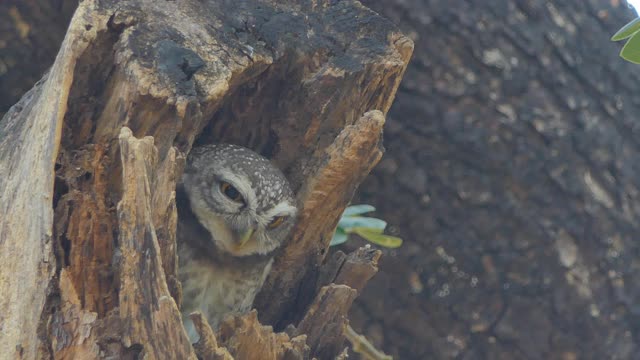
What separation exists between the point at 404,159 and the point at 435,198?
0.57ft

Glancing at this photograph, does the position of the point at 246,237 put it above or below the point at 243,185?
below

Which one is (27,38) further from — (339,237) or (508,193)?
(508,193)

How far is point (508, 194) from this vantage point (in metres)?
3.28

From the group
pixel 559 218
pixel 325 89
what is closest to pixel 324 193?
pixel 325 89

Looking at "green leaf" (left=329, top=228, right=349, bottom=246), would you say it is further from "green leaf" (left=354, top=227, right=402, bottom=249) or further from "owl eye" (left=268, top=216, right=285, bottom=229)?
"owl eye" (left=268, top=216, right=285, bottom=229)

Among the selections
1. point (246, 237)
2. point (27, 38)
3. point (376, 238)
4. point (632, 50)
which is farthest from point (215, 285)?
point (632, 50)

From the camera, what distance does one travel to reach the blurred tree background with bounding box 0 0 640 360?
3.25 meters

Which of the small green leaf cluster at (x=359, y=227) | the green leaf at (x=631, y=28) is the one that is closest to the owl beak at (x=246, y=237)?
the small green leaf cluster at (x=359, y=227)

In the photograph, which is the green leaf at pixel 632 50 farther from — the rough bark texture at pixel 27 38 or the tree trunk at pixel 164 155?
the rough bark texture at pixel 27 38

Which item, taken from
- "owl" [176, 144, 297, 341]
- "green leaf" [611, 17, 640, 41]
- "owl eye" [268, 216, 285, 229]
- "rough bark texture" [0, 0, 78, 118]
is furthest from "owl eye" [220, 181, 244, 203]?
"green leaf" [611, 17, 640, 41]

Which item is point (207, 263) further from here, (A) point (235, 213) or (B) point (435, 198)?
(B) point (435, 198)

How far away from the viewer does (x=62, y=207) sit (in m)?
1.79

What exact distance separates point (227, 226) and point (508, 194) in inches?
48.2

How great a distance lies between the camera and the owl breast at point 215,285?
234 centimetres
